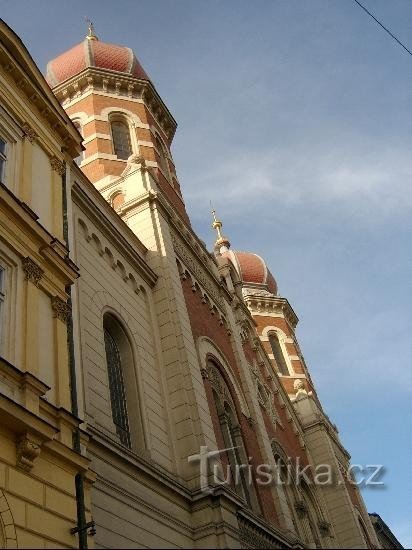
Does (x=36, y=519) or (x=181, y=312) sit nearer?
(x=36, y=519)

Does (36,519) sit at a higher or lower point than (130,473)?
lower

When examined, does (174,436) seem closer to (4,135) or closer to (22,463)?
(22,463)

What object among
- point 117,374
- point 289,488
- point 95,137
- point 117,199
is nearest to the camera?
point 117,374

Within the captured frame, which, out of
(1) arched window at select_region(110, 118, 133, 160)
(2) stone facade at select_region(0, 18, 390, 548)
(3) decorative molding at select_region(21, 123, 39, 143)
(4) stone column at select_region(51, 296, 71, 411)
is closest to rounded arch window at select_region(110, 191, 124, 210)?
(2) stone facade at select_region(0, 18, 390, 548)

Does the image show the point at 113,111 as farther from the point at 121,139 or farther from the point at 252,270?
the point at 252,270

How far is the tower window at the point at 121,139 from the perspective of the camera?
2232 centimetres

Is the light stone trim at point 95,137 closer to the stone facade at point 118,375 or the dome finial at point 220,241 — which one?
the stone facade at point 118,375

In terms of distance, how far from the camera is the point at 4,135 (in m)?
10.9

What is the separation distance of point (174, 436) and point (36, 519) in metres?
5.43

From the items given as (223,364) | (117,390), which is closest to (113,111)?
(223,364)

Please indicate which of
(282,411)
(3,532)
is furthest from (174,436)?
(282,411)

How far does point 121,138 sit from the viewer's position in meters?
23.0

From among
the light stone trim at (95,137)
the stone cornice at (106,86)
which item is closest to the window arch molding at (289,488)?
the light stone trim at (95,137)

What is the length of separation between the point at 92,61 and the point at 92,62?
0.24 feet
